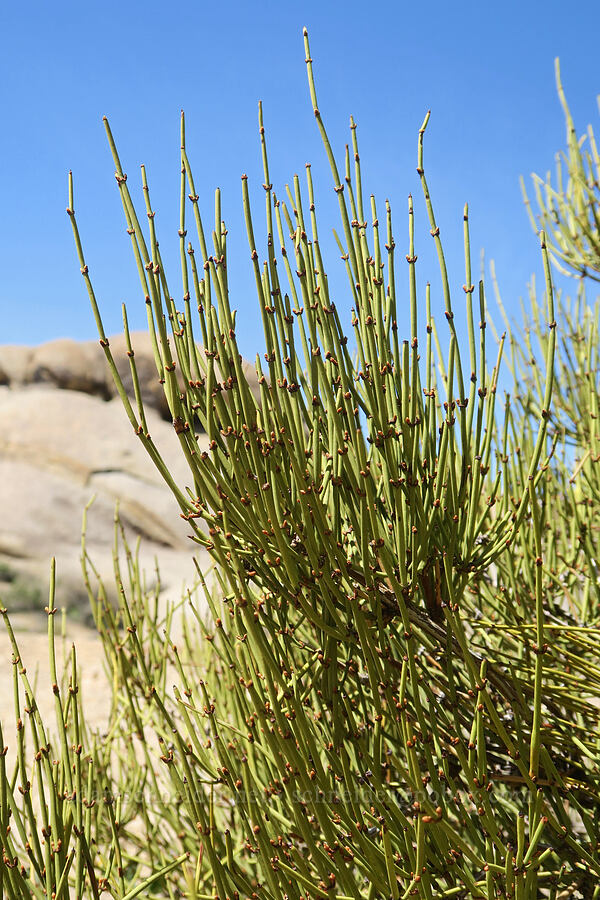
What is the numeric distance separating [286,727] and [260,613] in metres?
0.28

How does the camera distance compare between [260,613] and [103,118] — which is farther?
[260,613]

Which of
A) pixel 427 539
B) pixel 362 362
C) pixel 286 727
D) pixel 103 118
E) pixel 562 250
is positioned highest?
pixel 562 250

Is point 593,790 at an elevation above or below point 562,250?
below

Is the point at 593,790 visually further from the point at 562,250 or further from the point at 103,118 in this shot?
the point at 562,250

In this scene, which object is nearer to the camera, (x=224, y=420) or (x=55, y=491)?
(x=224, y=420)

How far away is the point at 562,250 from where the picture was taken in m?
4.25

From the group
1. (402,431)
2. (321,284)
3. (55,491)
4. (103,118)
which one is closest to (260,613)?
(402,431)

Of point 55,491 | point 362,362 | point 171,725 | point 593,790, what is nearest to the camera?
point 171,725

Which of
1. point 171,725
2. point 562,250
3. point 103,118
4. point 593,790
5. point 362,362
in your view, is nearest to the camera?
point 171,725

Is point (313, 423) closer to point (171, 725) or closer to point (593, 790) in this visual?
point (171, 725)

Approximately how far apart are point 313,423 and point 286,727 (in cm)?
52

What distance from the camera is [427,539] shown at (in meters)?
1.29

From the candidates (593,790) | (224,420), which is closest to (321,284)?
(224,420)

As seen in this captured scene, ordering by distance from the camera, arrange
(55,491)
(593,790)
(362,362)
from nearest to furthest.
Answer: (362,362)
(593,790)
(55,491)
